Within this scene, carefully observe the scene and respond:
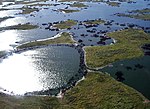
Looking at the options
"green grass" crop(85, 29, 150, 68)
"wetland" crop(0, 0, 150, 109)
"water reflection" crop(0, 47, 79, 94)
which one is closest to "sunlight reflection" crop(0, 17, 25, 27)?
"wetland" crop(0, 0, 150, 109)

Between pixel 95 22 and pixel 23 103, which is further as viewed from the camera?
pixel 95 22

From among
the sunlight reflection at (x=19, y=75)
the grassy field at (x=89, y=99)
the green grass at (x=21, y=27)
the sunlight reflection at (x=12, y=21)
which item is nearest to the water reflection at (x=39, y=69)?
the sunlight reflection at (x=19, y=75)

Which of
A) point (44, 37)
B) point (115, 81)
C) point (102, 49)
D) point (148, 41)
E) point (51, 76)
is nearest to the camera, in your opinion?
point (115, 81)

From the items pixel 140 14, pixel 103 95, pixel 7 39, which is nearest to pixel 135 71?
pixel 103 95

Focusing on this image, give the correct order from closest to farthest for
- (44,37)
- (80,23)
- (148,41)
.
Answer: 1. (148,41)
2. (44,37)
3. (80,23)

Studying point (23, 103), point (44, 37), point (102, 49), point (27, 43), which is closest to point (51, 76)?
point (23, 103)

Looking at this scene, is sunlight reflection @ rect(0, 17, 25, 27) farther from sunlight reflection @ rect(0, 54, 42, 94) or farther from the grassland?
the grassland

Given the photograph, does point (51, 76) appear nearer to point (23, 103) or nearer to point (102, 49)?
point (23, 103)
